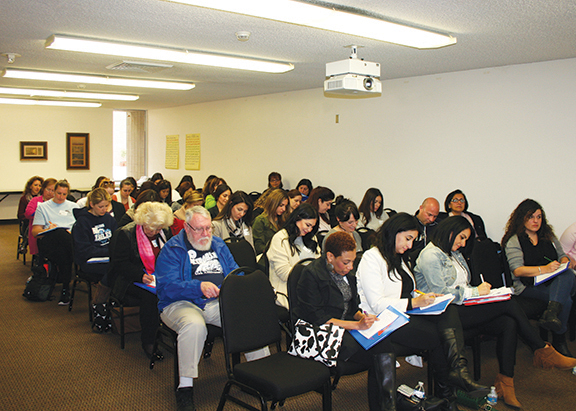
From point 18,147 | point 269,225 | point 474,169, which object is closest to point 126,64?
point 269,225

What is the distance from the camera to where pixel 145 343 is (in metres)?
4.08

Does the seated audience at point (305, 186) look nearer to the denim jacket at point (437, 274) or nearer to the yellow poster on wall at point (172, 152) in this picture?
the denim jacket at point (437, 274)

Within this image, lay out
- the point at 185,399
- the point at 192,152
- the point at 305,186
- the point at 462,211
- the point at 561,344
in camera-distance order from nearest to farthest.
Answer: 1. the point at 185,399
2. the point at 561,344
3. the point at 462,211
4. the point at 305,186
5. the point at 192,152

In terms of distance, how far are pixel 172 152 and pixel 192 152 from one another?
3.20 ft

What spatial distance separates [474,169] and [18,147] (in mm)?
10417

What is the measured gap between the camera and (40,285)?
18.1 feet

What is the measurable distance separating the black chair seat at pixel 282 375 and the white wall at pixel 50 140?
10.8 metres

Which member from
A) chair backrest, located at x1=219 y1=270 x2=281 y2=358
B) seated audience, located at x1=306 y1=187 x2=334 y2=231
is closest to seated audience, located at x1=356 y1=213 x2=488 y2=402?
chair backrest, located at x1=219 y1=270 x2=281 y2=358

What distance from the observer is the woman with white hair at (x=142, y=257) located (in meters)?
3.95

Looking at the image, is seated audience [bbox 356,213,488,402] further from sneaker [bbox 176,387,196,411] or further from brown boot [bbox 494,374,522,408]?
sneaker [bbox 176,387,196,411]

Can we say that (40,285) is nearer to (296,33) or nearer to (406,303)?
(296,33)

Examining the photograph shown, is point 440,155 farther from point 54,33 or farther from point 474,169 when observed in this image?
point 54,33

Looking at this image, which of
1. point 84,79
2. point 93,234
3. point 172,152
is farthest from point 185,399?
point 172,152

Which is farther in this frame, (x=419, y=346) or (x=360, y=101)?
(x=360, y=101)
